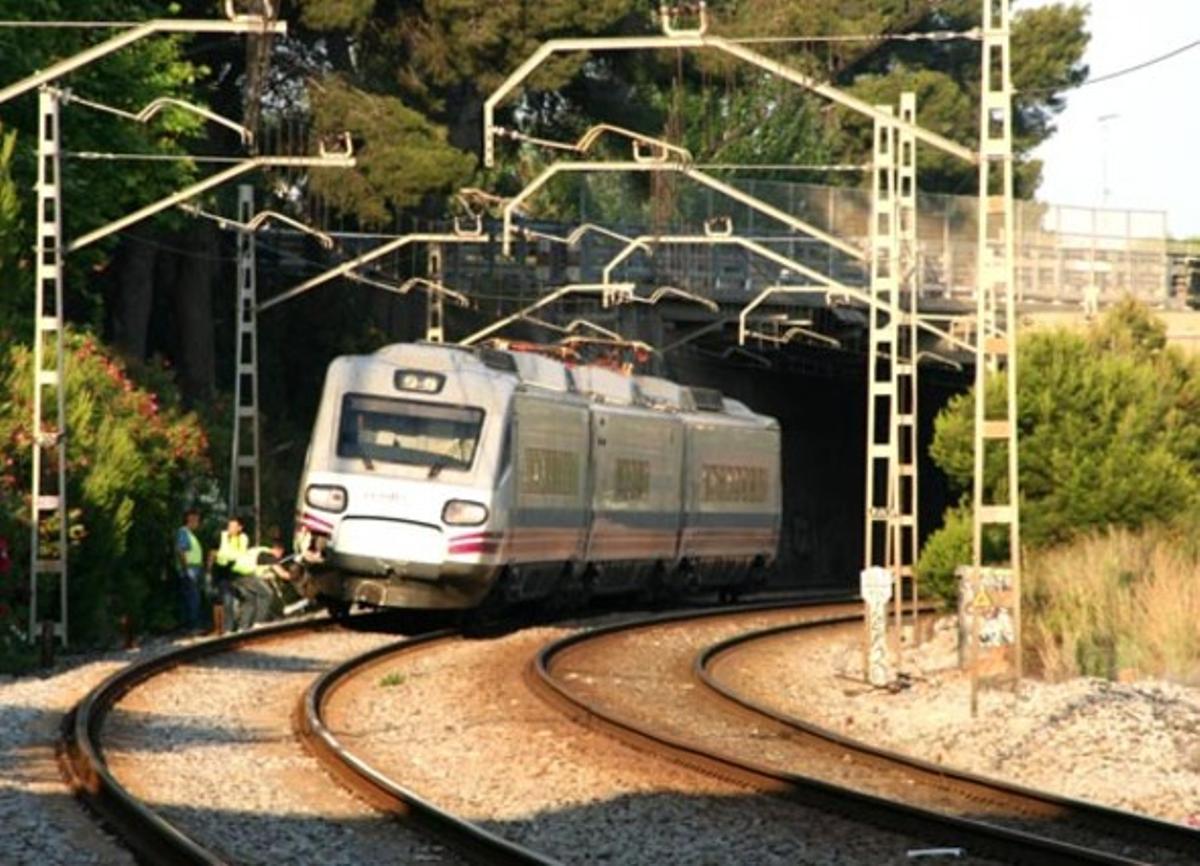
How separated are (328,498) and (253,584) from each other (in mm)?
2755

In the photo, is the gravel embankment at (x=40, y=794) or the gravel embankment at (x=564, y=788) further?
the gravel embankment at (x=564, y=788)

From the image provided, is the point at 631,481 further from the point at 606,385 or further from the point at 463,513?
the point at 463,513

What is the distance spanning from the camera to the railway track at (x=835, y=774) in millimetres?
15469

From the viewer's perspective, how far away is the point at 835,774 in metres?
19.6

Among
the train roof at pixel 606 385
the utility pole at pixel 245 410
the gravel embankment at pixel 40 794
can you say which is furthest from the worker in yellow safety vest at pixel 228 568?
the gravel embankment at pixel 40 794

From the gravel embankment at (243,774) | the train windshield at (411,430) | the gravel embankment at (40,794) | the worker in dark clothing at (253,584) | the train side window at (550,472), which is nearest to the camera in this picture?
the gravel embankment at (40,794)

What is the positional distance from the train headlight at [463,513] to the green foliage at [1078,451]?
8.77m

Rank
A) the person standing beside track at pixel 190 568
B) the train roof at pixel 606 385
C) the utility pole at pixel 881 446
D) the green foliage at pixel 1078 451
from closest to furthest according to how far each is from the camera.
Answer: the utility pole at pixel 881 446 < the person standing beside track at pixel 190 568 < the train roof at pixel 606 385 < the green foliage at pixel 1078 451

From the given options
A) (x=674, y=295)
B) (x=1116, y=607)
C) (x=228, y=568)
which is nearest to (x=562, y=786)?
(x=1116, y=607)

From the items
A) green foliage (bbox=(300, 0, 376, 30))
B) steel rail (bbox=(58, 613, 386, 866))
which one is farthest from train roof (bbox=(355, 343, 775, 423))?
green foliage (bbox=(300, 0, 376, 30))

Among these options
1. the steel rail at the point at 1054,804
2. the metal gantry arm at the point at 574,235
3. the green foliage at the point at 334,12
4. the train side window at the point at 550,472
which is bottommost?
the steel rail at the point at 1054,804

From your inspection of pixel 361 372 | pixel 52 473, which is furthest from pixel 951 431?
pixel 52 473

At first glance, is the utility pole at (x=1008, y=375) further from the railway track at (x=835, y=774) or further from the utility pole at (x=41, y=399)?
the utility pole at (x=41, y=399)

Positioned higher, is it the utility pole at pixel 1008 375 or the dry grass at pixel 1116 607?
the utility pole at pixel 1008 375
